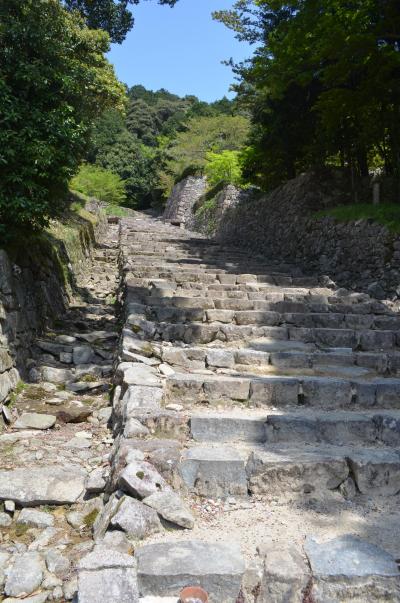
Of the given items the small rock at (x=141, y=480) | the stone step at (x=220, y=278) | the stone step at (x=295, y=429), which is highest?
the stone step at (x=220, y=278)

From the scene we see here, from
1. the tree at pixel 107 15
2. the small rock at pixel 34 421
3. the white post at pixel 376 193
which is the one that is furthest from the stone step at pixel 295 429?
the tree at pixel 107 15

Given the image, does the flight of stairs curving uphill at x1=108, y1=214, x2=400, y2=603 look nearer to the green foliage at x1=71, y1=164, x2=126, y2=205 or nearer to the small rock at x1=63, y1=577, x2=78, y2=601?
the small rock at x1=63, y1=577, x2=78, y2=601

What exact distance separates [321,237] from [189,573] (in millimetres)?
9448

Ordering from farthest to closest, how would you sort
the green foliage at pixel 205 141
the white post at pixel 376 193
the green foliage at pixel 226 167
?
the green foliage at pixel 205 141 → the green foliage at pixel 226 167 → the white post at pixel 376 193

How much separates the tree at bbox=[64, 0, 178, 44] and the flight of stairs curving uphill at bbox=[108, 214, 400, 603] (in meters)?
8.79

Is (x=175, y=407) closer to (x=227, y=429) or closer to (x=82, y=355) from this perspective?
(x=227, y=429)

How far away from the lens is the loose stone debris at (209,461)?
222 cm

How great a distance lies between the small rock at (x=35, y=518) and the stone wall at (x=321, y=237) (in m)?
6.87

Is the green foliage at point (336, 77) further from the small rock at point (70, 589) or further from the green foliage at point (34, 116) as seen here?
the small rock at point (70, 589)

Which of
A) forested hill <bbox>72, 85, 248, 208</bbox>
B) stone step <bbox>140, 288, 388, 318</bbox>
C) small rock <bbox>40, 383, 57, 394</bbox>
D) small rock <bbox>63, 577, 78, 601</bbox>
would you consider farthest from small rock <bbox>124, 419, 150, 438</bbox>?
forested hill <bbox>72, 85, 248, 208</bbox>

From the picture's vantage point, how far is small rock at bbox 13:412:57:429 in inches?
169

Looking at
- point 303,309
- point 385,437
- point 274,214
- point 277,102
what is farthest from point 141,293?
point 277,102

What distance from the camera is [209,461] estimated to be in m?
3.06

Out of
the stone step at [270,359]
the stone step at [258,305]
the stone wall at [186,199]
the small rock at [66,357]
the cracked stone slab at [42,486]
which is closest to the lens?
the cracked stone slab at [42,486]
